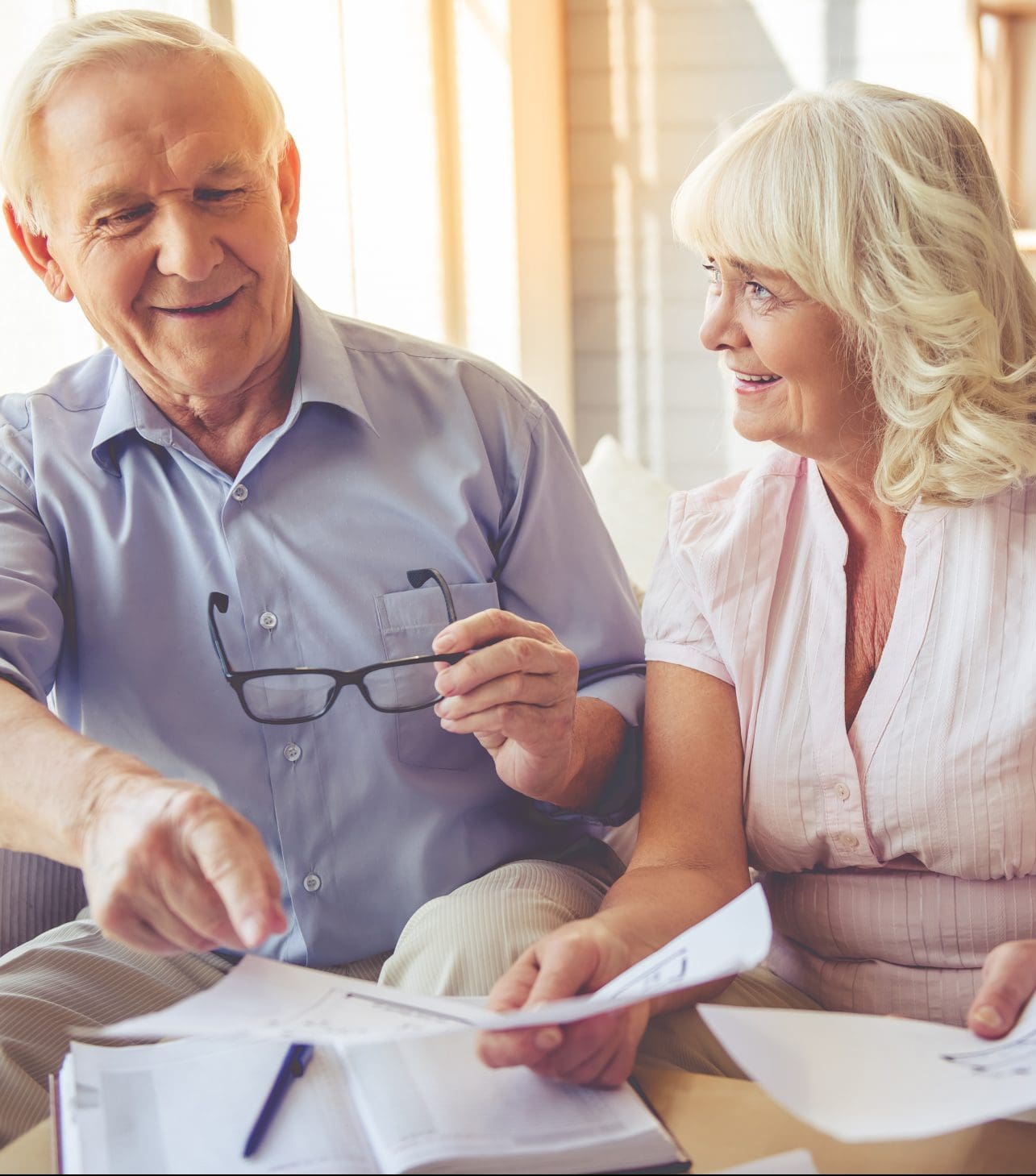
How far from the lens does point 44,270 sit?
60.8 inches

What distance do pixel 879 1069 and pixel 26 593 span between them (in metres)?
0.94

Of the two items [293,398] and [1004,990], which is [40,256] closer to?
[293,398]

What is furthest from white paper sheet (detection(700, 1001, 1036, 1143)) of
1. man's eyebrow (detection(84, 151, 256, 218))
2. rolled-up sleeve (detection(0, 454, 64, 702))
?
man's eyebrow (detection(84, 151, 256, 218))

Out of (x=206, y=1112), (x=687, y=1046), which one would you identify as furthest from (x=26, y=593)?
(x=687, y=1046)

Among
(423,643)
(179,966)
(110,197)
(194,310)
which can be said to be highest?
(110,197)

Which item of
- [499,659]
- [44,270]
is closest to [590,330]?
[44,270]

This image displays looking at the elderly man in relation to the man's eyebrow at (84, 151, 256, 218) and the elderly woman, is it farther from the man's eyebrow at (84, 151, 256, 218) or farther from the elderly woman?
the elderly woman

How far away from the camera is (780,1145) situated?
850 mm

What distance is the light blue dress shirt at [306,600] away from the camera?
56.5 inches

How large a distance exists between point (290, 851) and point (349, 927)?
0.34 feet

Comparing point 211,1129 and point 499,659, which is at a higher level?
point 499,659

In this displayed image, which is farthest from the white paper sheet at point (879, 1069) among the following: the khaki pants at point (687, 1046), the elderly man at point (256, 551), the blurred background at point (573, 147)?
the blurred background at point (573, 147)

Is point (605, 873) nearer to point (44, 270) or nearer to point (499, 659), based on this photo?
point (499, 659)

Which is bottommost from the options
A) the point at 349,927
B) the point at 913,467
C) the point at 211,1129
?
the point at 349,927
